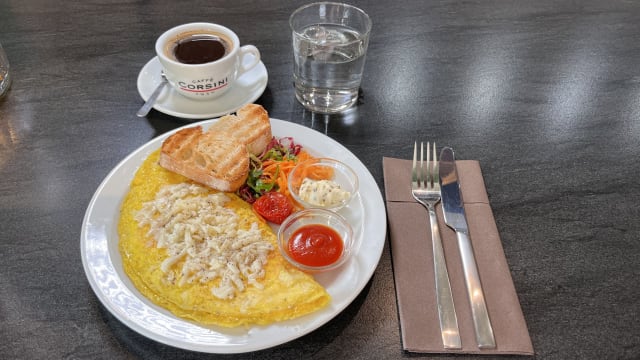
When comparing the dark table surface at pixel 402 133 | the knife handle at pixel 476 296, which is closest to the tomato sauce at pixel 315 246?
the dark table surface at pixel 402 133

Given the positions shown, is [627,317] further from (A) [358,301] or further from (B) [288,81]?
(B) [288,81]

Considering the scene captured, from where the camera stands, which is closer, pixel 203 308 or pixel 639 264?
pixel 203 308

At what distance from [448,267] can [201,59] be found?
5.10 ft

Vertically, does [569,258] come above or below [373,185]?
below

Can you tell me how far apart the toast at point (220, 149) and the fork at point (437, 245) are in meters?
0.69

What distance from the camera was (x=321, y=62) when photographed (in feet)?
8.08

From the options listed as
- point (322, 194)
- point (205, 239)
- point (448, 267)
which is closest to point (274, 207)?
point (322, 194)

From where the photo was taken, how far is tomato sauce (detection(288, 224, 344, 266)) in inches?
74.6

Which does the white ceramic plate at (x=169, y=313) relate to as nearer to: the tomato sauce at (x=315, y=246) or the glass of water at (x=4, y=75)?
the tomato sauce at (x=315, y=246)

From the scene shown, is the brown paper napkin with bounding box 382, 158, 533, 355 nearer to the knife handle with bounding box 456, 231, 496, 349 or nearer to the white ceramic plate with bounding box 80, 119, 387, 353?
the knife handle with bounding box 456, 231, 496, 349

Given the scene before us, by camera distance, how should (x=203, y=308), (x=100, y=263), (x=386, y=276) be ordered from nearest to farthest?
(x=203, y=308), (x=100, y=263), (x=386, y=276)

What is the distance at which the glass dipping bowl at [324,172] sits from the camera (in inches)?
83.7

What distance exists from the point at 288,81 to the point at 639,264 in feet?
6.18

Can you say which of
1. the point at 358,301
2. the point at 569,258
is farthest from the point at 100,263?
the point at 569,258
